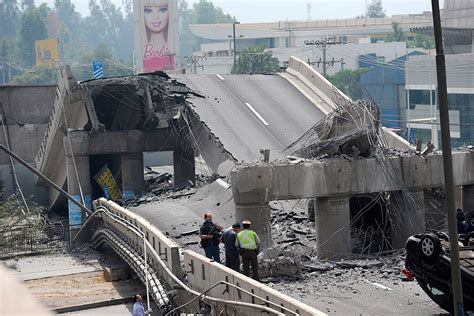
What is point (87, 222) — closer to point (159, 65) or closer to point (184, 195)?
point (184, 195)

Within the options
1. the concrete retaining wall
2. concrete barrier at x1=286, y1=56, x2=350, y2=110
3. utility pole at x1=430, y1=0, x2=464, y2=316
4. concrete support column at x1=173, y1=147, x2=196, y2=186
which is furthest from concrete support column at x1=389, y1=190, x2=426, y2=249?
concrete support column at x1=173, y1=147, x2=196, y2=186

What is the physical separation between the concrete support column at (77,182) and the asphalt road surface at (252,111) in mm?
5317

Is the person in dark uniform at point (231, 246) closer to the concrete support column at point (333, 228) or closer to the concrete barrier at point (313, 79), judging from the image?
the concrete support column at point (333, 228)

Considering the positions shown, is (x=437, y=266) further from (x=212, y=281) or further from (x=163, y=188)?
(x=163, y=188)

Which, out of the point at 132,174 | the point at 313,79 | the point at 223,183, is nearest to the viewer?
the point at 223,183

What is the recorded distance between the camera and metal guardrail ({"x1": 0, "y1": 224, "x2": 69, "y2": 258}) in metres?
32.7

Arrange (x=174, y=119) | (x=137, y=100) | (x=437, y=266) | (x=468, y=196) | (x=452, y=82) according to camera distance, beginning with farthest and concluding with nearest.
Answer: (x=452, y=82) < (x=137, y=100) < (x=174, y=119) < (x=468, y=196) < (x=437, y=266)

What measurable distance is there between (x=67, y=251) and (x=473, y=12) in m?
48.3

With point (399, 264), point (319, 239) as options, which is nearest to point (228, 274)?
point (399, 264)

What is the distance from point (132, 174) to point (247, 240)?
24.5 meters

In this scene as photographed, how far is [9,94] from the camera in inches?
2029

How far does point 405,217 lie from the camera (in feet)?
76.5

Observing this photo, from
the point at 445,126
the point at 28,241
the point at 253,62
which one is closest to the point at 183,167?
the point at 28,241

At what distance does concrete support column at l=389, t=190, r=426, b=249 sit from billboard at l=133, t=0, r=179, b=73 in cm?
14998
